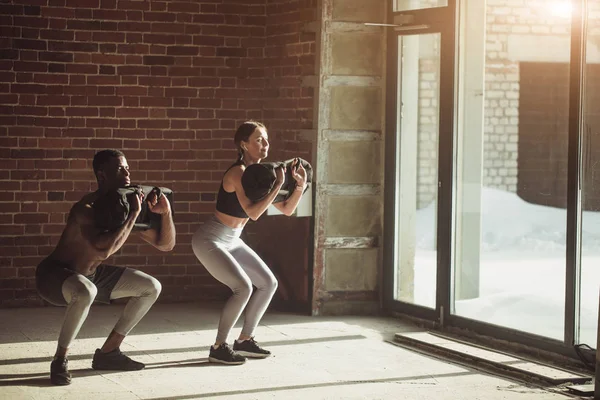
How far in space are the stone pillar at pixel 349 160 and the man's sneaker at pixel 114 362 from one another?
218cm

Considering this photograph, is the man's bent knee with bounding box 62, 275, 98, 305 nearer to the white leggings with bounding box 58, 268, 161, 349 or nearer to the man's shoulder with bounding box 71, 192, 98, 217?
the white leggings with bounding box 58, 268, 161, 349

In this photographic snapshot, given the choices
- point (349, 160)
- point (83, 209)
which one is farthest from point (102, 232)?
point (349, 160)

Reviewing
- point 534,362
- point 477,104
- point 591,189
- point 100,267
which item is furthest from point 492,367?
point 100,267

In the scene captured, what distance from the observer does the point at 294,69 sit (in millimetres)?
7816

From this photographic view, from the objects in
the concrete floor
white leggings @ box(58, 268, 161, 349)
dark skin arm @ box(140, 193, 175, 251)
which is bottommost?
the concrete floor

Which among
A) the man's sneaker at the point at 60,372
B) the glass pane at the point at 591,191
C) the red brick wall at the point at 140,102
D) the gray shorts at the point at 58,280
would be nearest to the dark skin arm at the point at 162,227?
the gray shorts at the point at 58,280

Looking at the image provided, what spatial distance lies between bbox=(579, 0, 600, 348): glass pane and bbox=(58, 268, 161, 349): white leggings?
254 cm

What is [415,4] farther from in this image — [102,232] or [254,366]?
[102,232]

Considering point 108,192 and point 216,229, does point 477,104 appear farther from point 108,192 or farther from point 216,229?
point 108,192

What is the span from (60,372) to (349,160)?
3046mm

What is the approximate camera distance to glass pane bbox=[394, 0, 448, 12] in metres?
7.12

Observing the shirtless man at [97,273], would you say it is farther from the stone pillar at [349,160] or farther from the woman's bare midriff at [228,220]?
the stone pillar at [349,160]

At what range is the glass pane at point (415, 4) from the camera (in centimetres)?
712

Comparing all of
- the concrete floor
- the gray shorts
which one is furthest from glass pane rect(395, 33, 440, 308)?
the gray shorts
